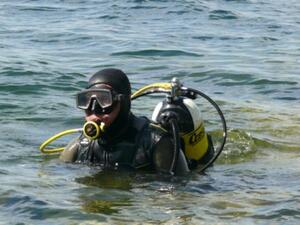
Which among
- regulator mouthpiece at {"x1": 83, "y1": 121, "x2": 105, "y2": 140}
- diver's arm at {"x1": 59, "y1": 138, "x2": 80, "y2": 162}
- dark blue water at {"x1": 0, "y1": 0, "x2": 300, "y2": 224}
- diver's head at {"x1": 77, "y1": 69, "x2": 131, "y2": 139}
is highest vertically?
diver's head at {"x1": 77, "y1": 69, "x2": 131, "y2": 139}

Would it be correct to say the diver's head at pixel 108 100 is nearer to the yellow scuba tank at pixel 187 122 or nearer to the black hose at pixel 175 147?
the black hose at pixel 175 147

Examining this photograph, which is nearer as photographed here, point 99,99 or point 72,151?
point 99,99

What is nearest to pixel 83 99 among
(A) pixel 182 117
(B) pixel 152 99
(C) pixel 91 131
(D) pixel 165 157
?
(C) pixel 91 131

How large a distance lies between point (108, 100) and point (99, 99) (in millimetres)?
63

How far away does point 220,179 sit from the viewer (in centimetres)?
669

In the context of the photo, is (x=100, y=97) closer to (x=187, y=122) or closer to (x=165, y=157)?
(x=165, y=157)

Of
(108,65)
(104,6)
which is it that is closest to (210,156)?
(108,65)

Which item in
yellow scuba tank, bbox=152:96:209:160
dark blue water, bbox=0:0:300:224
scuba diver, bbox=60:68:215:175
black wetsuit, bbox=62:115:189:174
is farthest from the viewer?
yellow scuba tank, bbox=152:96:209:160

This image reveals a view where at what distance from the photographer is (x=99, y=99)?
5891mm

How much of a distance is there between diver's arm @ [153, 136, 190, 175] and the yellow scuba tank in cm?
46

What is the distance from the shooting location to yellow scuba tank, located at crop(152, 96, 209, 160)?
655cm

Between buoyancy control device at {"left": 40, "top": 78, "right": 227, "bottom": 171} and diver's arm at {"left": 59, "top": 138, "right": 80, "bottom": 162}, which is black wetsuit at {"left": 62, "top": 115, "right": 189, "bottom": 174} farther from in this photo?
buoyancy control device at {"left": 40, "top": 78, "right": 227, "bottom": 171}

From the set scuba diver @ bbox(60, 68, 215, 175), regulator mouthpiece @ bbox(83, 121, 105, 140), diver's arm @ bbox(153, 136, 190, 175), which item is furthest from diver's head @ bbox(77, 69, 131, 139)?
diver's arm @ bbox(153, 136, 190, 175)

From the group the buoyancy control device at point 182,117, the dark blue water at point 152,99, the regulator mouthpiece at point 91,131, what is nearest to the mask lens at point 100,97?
the regulator mouthpiece at point 91,131
